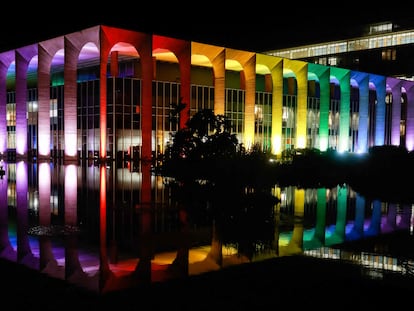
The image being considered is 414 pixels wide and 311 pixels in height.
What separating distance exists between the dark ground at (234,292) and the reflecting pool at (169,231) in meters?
0.30

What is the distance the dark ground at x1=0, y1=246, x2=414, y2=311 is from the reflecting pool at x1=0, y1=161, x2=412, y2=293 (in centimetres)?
30

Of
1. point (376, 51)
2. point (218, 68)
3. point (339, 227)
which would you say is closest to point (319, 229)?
point (339, 227)

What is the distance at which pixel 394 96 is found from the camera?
182 ft

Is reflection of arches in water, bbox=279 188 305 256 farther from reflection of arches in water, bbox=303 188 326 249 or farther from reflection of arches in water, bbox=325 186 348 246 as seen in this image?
reflection of arches in water, bbox=325 186 348 246

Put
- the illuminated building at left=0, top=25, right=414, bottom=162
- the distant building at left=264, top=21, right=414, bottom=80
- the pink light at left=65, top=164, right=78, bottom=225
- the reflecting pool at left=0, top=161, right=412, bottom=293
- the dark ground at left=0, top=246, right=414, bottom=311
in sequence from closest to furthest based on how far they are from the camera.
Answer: the dark ground at left=0, top=246, right=414, bottom=311 < the reflecting pool at left=0, top=161, right=412, bottom=293 < the pink light at left=65, top=164, right=78, bottom=225 < the illuminated building at left=0, top=25, right=414, bottom=162 < the distant building at left=264, top=21, right=414, bottom=80

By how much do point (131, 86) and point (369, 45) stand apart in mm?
43724

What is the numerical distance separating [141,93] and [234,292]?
36811mm

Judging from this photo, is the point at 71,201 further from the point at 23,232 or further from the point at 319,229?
the point at 319,229

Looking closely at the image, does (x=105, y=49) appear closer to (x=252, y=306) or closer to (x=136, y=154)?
(x=136, y=154)

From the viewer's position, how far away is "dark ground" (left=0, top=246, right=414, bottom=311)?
4.66 m

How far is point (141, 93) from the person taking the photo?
4053 centimetres

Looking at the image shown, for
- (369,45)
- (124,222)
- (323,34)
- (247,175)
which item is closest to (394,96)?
(369,45)

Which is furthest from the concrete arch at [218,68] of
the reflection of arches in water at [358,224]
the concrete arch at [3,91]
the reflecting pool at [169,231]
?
the reflection of arches in water at [358,224]

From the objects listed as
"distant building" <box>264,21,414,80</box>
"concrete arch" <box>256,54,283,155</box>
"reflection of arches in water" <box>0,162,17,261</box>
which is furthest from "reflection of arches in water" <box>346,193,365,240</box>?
"distant building" <box>264,21,414,80</box>
